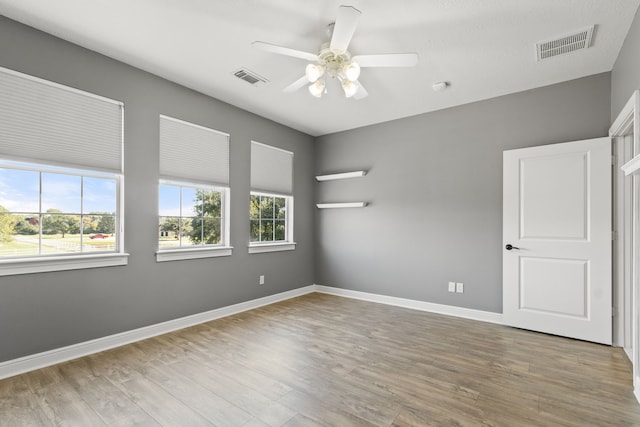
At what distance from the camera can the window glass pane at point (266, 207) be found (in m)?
4.72

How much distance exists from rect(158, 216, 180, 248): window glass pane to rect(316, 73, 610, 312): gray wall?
252 cm

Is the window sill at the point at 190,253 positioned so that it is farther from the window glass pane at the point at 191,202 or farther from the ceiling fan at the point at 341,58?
the ceiling fan at the point at 341,58

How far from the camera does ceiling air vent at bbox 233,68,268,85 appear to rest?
10.6 feet

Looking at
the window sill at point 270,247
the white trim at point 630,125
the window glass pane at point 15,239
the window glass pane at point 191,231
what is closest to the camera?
the white trim at point 630,125

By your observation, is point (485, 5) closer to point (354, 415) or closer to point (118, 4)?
point (118, 4)

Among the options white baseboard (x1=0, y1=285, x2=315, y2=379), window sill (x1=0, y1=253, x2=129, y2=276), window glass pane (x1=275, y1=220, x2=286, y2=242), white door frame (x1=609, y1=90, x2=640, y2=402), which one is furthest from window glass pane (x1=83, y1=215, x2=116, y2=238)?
white door frame (x1=609, y1=90, x2=640, y2=402)

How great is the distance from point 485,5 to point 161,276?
12.7ft

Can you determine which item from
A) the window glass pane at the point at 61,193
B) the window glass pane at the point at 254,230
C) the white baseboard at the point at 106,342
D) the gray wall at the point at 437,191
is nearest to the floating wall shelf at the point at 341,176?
the gray wall at the point at 437,191

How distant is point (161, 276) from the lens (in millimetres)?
3359

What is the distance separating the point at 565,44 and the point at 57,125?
14.9ft

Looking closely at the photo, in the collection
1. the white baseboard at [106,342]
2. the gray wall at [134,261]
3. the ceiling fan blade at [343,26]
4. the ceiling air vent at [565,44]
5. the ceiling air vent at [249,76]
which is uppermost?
the ceiling air vent at [565,44]

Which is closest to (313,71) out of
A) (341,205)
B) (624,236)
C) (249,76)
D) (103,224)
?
(249,76)

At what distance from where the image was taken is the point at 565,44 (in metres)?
2.73

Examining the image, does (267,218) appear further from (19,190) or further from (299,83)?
(19,190)
